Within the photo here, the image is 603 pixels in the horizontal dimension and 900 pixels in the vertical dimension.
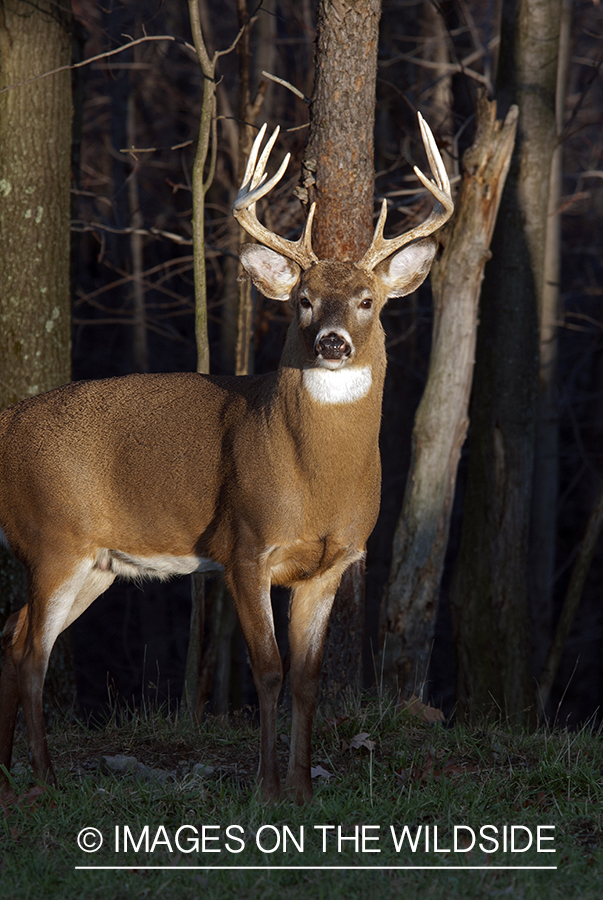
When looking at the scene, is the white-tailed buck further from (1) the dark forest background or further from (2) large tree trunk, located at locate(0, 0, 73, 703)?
(1) the dark forest background

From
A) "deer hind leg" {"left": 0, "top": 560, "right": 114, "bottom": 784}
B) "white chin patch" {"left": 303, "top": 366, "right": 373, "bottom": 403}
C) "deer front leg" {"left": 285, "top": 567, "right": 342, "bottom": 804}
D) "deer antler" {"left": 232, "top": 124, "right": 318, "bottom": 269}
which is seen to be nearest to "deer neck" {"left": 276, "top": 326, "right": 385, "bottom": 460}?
"white chin patch" {"left": 303, "top": 366, "right": 373, "bottom": 403}

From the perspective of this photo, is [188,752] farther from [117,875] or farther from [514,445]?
[514,445]

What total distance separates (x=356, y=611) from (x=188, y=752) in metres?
1.54

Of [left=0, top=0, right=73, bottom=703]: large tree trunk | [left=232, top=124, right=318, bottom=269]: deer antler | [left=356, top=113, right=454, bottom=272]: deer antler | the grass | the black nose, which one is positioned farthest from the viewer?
[left=0, top=0, right=73, bottom=703]: large tree trunk

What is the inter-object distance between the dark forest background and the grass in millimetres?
3950

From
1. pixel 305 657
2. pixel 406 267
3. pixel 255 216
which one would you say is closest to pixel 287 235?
pixel 406 267

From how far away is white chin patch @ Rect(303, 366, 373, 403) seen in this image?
16.7 feet

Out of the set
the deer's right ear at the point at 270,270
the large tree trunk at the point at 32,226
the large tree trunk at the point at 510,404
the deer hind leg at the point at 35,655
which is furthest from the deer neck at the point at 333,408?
the large tree trunk at the point at 510,404

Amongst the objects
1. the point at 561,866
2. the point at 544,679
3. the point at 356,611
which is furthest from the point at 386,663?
the point at 561,866

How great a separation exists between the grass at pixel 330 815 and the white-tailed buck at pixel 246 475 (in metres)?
0.37

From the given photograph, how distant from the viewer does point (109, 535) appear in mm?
5551

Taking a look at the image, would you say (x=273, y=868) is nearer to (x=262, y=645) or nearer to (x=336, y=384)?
(x=262, y=645)

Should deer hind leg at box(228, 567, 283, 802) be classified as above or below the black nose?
below

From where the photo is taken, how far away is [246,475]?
5.19 meters
